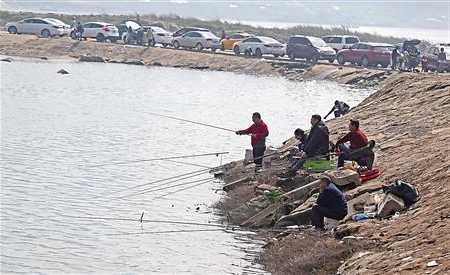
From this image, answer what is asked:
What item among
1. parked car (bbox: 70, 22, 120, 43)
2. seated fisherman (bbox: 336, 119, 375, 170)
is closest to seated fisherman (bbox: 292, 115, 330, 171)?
seated fisherman (bbox: 336, 119, 375, 170)

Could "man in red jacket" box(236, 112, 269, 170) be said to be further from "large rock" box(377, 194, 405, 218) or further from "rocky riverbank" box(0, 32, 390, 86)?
"rocky riverbank" box(0, 32, 390, 86)

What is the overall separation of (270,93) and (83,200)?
28160mm

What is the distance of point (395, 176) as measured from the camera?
62.8ft

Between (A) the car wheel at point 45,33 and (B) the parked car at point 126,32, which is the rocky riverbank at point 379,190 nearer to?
(B) the parked car at point 126,32

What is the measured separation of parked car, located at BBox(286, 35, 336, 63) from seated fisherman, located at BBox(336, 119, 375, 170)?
4033 centimetres

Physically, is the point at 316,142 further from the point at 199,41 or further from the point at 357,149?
the point at 199,41

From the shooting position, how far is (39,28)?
71.7 metres

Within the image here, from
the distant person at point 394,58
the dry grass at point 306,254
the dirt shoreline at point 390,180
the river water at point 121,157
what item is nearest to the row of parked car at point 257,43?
the distant person at point 394,58

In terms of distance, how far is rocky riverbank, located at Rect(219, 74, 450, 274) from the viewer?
47.9 ft

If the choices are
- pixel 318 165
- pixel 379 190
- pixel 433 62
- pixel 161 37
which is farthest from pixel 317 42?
pixel 379 190

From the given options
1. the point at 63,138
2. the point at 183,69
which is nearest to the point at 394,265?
the point at 63,138

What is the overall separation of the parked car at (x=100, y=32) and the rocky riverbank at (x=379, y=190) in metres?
42.8

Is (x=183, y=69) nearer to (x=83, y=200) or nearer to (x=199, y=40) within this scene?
(x=199, y=40)

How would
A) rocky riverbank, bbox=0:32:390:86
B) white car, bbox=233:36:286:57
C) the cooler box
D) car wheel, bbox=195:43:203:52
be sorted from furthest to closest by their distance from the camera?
car wheel, bbox=195:43:203:52 → white car, bbox=233:36:286:57 → rocky riverbank, bbox=0:32:390:86 → the cooler box
